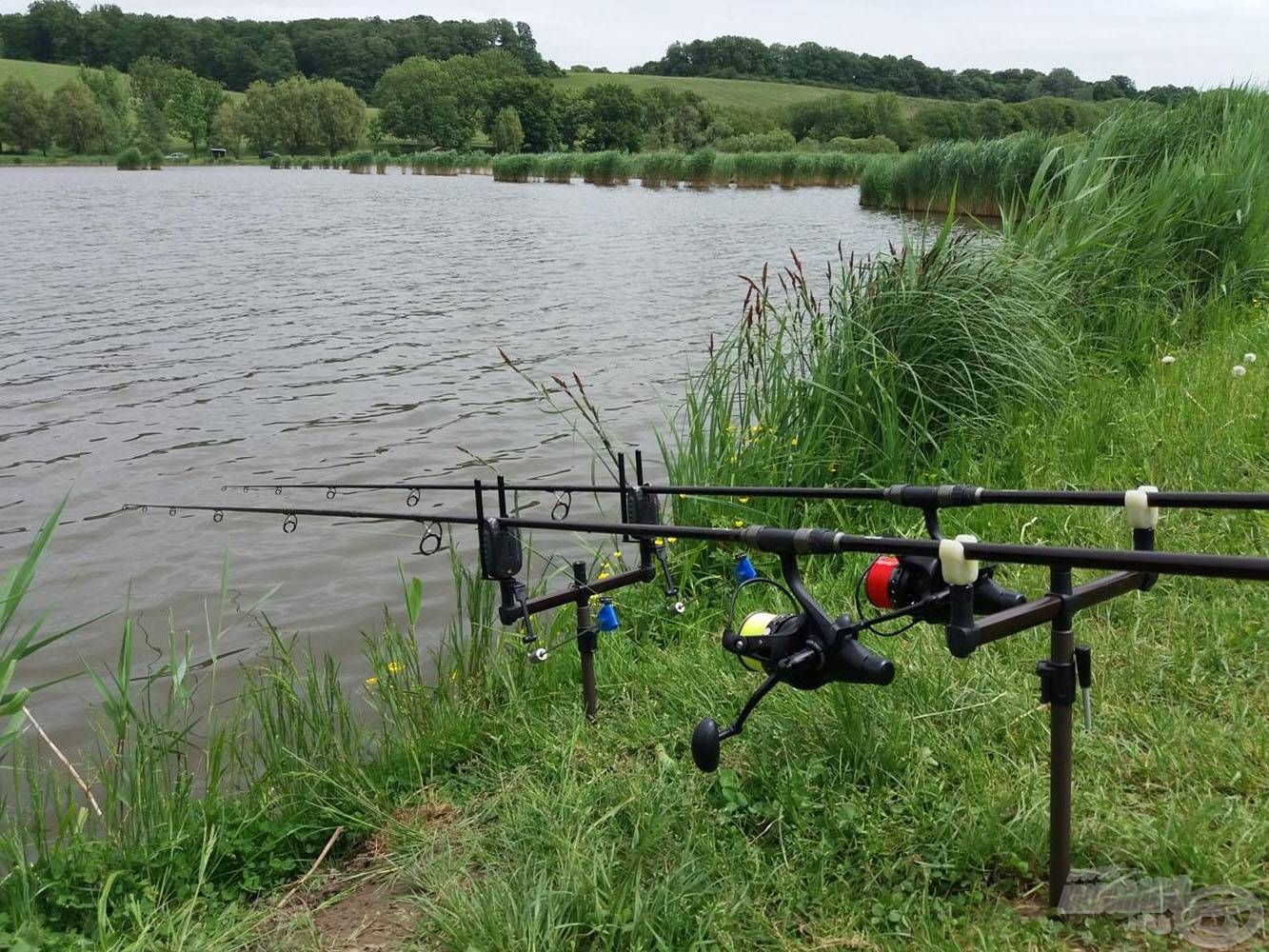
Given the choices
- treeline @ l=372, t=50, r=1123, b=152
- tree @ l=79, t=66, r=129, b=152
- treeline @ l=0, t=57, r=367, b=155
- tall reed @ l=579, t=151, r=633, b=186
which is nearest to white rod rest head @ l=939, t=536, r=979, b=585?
tall reed @ l=579, t=151, r=633, b=186

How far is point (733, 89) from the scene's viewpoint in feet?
338

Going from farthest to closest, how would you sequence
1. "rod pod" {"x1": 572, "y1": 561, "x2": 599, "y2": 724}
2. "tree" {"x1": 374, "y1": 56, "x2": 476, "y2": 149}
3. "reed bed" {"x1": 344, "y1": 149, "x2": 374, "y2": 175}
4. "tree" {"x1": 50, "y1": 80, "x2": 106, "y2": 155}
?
1. "tree" {"x1": 374, "y1": 56, "x2": 476, "y2": 149}
2. "tree" {"x1": 50, "y1": 80, "x2": 106, "y2": 155}
3. "reed bed" {"x1": 344, "y1": 149, "x2": 374, "y2": 175}
4. "rod pod" {"x1": 572, "y1": 561, "x2": 599, "y2": 724}

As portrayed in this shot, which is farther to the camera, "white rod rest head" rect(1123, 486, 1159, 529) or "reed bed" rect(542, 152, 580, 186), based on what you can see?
"reed bed" rect(542, 152, 580, 186)

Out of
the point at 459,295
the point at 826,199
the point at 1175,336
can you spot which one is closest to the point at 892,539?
the point at 1175,336

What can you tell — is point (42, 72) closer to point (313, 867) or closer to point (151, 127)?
point (151, 127)

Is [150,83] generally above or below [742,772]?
above

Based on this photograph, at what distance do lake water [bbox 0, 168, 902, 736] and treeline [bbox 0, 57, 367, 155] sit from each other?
200ft

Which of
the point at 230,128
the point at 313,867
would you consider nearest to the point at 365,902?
the point at 313,867

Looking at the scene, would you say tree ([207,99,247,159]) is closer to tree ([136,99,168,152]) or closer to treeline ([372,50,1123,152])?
tree ([136,99,168,152])

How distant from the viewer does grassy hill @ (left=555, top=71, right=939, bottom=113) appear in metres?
94.4

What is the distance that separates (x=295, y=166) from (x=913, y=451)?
243 feet

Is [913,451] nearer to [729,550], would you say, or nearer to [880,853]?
[729,550]

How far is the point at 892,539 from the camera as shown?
1.72m

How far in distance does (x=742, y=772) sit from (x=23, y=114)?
88.8 m
